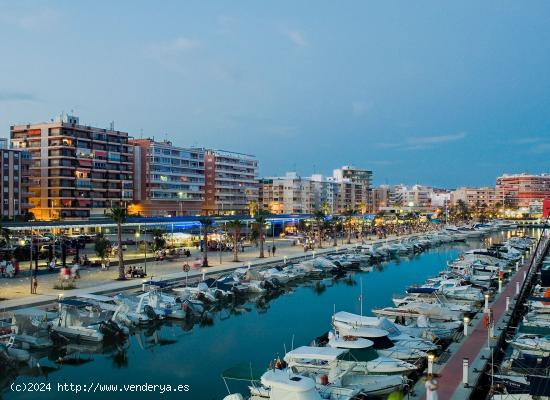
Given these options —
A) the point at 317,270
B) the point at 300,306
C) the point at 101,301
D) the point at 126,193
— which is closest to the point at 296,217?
the point at 126,193

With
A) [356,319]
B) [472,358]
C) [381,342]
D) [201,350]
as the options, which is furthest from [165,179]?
[472,358]

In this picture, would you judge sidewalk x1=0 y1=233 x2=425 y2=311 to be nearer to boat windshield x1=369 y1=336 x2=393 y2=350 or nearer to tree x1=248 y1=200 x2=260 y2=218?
boat windshield x1=369 y1=336 x2=393 y2=350

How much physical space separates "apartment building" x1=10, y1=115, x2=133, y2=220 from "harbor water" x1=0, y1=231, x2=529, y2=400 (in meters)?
71.8

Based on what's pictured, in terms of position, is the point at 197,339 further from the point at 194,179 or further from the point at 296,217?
→ the point at 194,179

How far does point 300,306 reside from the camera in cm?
4656

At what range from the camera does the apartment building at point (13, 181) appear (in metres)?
101

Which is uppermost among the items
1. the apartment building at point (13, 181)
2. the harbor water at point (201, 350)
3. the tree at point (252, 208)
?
the apartment building at point (13, 181)

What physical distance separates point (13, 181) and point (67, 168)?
10.6 m

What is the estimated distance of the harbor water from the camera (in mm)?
26641

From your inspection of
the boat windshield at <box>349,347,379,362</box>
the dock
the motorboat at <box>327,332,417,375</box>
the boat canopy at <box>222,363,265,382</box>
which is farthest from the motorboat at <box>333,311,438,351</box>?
the boat canopy at <box>222,363,265,382</box>

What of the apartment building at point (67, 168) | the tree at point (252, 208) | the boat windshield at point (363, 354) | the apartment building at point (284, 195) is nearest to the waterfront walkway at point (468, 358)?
the boat windshield at point (363, 354)

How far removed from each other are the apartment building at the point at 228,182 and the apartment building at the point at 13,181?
56968 mm

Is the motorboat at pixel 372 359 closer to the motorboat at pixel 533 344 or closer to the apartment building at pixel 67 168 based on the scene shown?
the motorboat at pixel 533 344

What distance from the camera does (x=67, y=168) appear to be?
359ft
